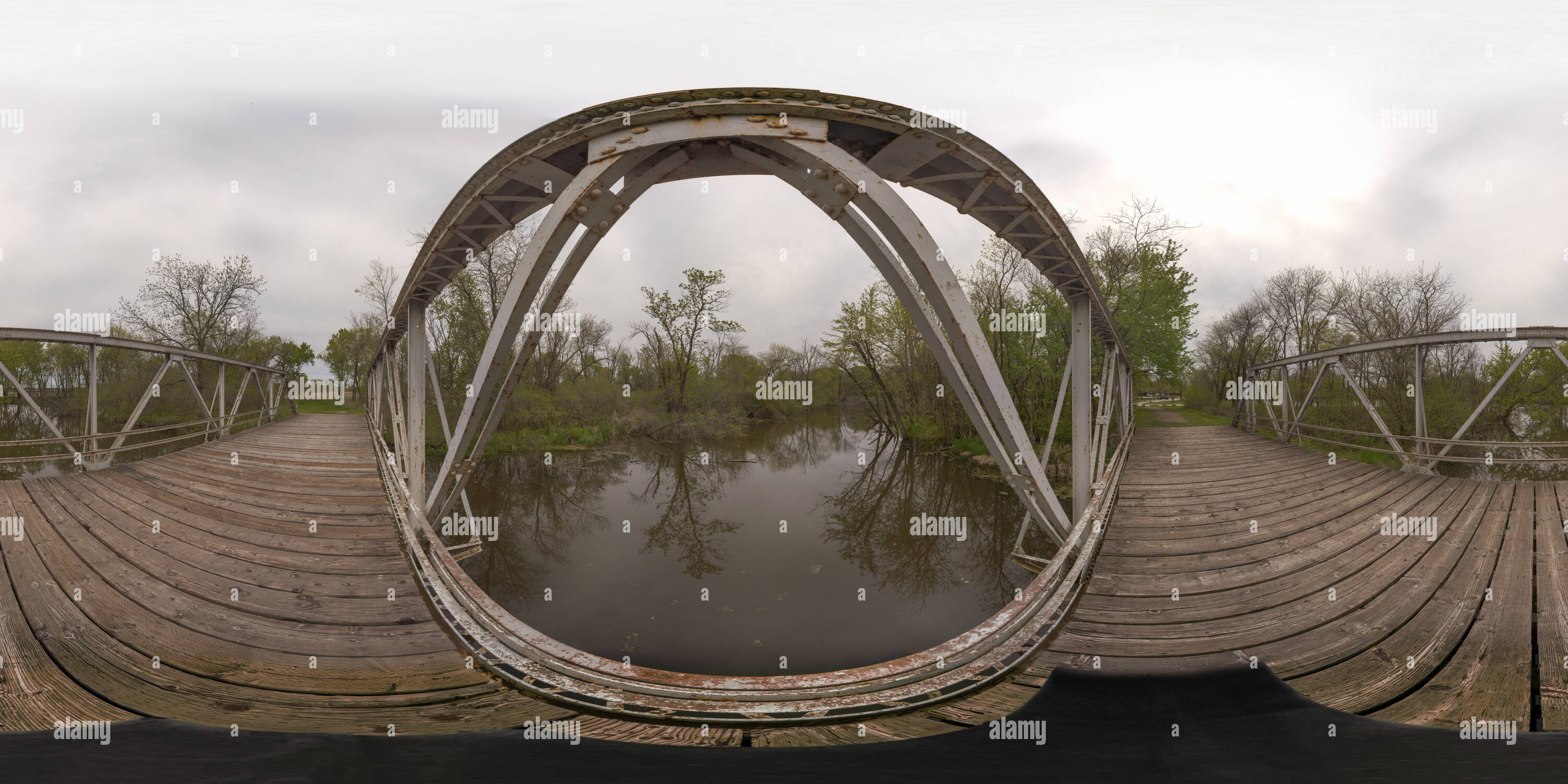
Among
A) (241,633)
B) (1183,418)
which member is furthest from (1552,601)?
(1183,418)

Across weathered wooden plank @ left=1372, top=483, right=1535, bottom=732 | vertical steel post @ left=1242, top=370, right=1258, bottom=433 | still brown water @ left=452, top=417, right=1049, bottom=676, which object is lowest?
still brown water @ left=452, top=417, right=1049, bottom=676

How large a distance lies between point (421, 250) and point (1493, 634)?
25.1 ft

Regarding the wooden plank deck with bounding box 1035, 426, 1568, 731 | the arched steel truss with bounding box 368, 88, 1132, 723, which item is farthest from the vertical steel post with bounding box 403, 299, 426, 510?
the wooden plank deck with bounding box 1035, 426, 1568, 731

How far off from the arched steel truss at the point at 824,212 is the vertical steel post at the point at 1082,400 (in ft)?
1.66

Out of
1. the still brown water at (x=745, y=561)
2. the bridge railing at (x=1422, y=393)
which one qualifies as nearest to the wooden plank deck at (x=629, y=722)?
the bridge railing at (x=1422, y=393)

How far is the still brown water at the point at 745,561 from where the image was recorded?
226 inches

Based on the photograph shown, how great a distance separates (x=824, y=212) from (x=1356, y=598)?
4.24m

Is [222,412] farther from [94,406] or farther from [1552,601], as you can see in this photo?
[1552,601]

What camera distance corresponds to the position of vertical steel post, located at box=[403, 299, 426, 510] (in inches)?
203

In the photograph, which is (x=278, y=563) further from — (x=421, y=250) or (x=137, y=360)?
(x=137, y=360)

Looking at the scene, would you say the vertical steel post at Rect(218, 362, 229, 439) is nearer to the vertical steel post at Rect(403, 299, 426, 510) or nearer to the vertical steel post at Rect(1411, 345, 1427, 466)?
the vertical steel post at Rect(403, 299, 426, 510)

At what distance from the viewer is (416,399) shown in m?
5.20

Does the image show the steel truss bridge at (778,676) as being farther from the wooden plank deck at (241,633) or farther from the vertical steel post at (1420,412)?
the vertical steel post at (1420,412)

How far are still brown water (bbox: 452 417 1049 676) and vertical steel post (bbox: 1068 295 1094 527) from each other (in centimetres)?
262
